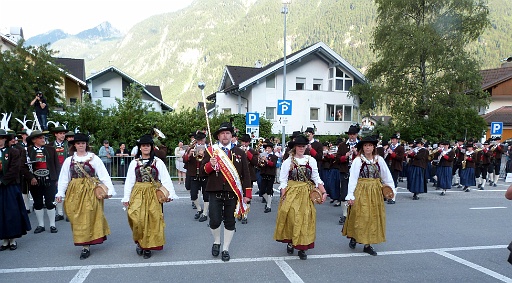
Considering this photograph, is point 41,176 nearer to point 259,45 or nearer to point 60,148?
point 60,148

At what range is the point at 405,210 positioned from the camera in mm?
9719

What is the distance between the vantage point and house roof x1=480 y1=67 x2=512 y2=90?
37.3 meters

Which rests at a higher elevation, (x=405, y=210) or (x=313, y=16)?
(x=313, y=16)

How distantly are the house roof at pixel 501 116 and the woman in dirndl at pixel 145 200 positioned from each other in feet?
119

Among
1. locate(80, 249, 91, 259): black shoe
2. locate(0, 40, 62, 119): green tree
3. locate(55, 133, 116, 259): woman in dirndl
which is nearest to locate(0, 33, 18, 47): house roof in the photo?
locate(0, 40, 62, 119): green tree

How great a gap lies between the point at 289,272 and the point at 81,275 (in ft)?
9.53

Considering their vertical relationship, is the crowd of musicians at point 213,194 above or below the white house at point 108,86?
below

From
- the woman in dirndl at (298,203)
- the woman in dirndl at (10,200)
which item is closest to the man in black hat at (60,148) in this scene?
the woman in dirndl at (10,200)

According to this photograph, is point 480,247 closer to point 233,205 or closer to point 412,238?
point 412,238

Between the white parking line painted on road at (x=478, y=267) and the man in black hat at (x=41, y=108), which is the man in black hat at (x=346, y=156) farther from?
the man in black hat at (x=41, y=108)

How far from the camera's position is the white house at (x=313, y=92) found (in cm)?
2975

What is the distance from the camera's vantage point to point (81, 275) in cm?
507

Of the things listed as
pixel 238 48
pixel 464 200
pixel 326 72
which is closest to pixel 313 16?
pixel 238 48

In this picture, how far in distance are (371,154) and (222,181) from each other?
2.55 m
